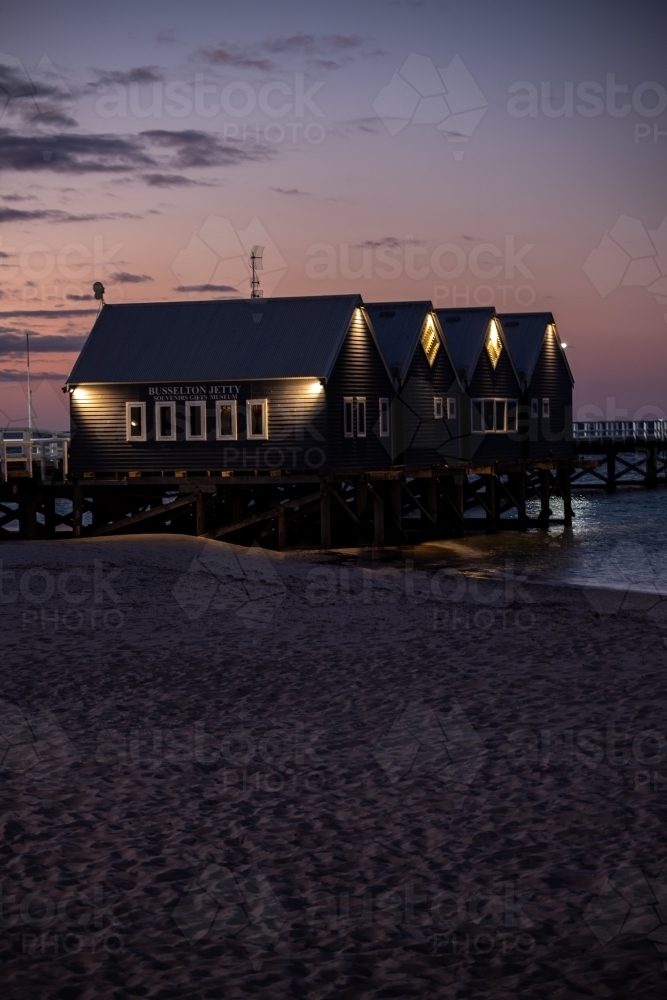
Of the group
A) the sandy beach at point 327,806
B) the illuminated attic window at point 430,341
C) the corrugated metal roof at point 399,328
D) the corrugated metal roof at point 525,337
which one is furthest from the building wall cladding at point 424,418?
the sandy beach at point 327,806

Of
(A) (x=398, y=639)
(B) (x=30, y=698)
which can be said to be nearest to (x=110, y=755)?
(B) (x=30, y=698)

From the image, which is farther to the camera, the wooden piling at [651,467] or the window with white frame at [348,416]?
the wooden piling at [651,467]

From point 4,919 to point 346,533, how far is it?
3080 centimetres

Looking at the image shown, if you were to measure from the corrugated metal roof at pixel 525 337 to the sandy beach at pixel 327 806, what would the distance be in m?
33.7

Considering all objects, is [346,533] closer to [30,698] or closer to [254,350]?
[254,350]

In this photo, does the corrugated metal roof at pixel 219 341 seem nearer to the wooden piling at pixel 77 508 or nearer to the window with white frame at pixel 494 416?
the wooden piling at pixel 77 508

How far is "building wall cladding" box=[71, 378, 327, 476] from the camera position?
34031 mm

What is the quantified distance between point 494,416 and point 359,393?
39.3 ft

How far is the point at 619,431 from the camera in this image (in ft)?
236

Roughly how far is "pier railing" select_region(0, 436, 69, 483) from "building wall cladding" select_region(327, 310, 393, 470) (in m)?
8.55

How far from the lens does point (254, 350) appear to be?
1373 inches

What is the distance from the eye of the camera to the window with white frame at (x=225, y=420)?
34.6 meters

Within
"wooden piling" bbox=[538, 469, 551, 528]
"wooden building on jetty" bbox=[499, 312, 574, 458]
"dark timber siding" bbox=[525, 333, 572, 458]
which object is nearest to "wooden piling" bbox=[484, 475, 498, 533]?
"wooden piling" bbox=[538, 469, 551, 528]

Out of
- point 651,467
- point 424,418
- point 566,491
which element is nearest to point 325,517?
point 424,418
